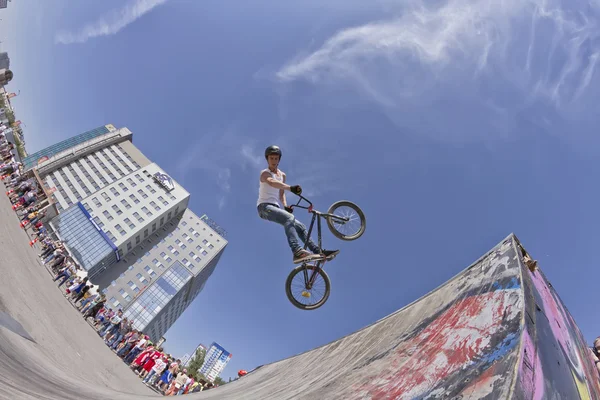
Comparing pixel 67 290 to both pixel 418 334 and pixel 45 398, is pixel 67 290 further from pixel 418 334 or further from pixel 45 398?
pixel 418 334

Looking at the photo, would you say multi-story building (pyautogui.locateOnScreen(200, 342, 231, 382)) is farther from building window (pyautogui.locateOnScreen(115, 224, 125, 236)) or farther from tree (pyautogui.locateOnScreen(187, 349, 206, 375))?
building window (pyautogui.locateOnScreen(115, 224, 125, 236))

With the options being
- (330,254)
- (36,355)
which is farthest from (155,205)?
(330,254)

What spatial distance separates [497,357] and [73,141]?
106857 millimetres

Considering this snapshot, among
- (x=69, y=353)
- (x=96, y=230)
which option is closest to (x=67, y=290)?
(x=69, y=353)

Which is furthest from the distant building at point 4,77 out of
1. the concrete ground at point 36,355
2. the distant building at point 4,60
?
the concrete ground at point 36,355

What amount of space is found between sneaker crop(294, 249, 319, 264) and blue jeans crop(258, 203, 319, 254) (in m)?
0.10

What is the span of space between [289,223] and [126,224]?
2513 inches

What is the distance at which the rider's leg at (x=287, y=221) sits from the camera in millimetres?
6230

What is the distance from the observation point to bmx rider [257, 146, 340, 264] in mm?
6199

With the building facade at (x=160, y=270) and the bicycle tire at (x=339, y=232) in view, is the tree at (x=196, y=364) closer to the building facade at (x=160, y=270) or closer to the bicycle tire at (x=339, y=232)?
the building facade at (x=160, y=270)

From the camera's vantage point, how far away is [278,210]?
6414mm

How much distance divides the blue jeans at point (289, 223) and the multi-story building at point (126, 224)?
57202mm

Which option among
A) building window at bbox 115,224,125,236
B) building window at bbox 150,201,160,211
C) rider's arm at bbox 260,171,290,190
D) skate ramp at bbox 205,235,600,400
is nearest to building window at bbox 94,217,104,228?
building window at bbox 115,224,125,236

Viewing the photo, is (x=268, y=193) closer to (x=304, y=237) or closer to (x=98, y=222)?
(x=304, y=237)
